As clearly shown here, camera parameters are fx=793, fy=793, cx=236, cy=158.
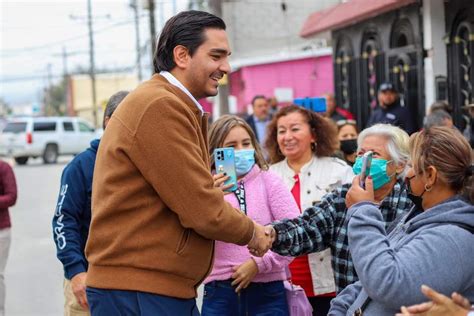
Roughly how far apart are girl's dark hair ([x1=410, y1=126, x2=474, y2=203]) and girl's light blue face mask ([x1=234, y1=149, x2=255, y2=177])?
1.82 metres

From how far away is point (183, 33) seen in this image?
3295 mm

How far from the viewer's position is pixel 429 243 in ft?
9.07

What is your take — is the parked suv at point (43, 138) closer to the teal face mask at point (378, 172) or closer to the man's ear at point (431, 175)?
the teal face mask at point (378, 172)

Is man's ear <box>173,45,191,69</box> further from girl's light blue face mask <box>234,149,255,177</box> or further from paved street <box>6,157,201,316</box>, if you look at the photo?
paved street <box>6,157,201,316</box>

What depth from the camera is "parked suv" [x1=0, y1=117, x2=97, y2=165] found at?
32594 millimetres

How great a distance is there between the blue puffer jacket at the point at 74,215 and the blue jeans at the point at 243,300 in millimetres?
746

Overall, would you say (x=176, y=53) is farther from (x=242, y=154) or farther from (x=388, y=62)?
(x=388, y=62)

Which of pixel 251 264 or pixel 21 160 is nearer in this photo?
pixel 251 264

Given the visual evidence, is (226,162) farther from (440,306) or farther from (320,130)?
(440,306)

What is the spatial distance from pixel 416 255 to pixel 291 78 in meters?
25.2

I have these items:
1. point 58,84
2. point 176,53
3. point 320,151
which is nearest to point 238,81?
point 320,151

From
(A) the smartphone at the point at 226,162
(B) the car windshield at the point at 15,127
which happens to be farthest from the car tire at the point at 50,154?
(A) the smartphone at the point at 226,162

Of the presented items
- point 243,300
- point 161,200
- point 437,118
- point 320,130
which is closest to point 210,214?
point 161,200

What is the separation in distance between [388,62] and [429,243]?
1098 cm
